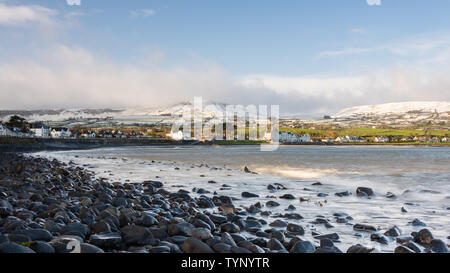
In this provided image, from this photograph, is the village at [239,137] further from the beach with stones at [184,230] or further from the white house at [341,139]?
the beach with stones at [184,230]

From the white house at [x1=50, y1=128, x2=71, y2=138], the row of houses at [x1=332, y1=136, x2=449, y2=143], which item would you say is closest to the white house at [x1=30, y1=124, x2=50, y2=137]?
the white house at [x1=50, y1=128, x2=71, y2=138]

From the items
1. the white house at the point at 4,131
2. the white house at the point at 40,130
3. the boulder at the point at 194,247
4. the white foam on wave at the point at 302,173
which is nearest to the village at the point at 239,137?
the white house at the point at 40,130

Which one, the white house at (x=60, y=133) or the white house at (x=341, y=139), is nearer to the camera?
the white house at (x=60, y=133)

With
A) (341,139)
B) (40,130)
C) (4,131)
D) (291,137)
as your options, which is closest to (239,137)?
(291,137)

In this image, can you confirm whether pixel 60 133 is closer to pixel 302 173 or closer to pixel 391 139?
pixel 391 139

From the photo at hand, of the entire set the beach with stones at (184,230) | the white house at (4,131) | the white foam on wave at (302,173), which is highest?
the white house at (4,131)

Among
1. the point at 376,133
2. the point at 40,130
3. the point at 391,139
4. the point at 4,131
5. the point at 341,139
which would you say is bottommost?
the point at 341,139

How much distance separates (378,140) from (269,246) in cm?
15744

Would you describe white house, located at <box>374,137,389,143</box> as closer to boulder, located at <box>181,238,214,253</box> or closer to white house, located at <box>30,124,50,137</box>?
white house, located at <box>30,124,50,137</box>

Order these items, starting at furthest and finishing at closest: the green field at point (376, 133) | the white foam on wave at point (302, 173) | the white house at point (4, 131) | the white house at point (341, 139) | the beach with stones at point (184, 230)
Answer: the white house at point (341, 139), the green field at point (376, 133), the white house at point (4, 131), the white foam on wave at point (302, 173), the beach with stones at point (184, 230)

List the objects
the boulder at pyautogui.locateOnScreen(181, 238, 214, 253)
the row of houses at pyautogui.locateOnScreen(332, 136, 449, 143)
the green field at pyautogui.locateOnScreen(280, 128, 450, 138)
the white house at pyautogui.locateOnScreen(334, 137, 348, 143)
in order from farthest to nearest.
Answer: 1. the white house at pyautogui.locateOnScreen(334, 137, 348, 143)
2. the green field at pyautogui.locateOnScreen(280, 128, 450, 138)
3. the row of houses at pyautogui.locateOnScreen(332, 136, 449, 143)
4. the boulder at pyautogui.locateOnScreen(181, 238, 214, 253)

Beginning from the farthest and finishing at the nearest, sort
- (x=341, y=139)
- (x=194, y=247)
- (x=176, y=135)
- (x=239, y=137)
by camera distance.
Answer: (x=176, y=135)
(x=341, y=139)
(x=239, y=137)
(x=194, y=247)
